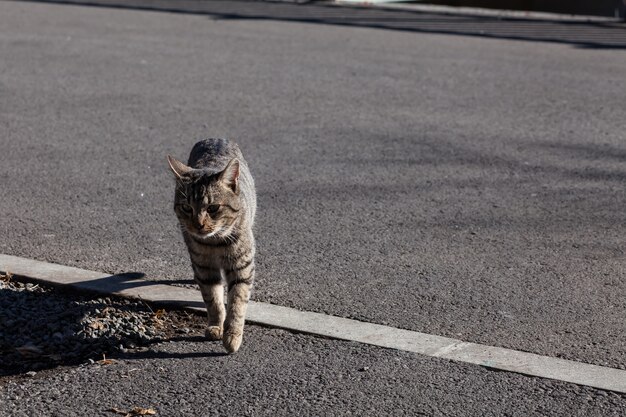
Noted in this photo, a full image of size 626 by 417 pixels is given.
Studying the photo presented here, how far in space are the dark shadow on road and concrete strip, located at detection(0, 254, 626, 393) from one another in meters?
9.66

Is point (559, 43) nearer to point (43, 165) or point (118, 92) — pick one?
point (118, 92)

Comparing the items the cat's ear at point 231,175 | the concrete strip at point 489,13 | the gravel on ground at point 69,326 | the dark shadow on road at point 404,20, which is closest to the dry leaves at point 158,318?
the gravel on ground at point 69,326

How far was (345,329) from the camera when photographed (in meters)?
5.00

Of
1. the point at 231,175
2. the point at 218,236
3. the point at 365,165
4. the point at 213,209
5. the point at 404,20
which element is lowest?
the point at 365,165

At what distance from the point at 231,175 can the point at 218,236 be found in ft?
0.99

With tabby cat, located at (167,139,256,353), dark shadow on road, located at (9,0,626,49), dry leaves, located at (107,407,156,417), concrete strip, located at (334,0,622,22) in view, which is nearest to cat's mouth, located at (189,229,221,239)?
tabby cat, located at (167,139,256,353)

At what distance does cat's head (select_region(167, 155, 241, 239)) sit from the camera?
16.0 ft

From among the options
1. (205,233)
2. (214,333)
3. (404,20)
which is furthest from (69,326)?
(404,20)

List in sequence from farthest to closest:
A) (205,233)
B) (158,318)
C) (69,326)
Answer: (158,318), (69,326), (205,233)

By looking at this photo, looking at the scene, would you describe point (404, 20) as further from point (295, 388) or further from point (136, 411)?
point (136, 411)

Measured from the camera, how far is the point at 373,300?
17.7 feet

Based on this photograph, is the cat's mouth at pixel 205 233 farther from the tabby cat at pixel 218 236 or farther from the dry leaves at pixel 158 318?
the dry leaves at pixel 158 318

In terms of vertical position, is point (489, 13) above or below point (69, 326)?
above

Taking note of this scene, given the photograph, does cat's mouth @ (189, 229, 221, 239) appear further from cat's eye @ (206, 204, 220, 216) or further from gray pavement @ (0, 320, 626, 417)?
gray pavement @ (0, 320, 626, 417)
